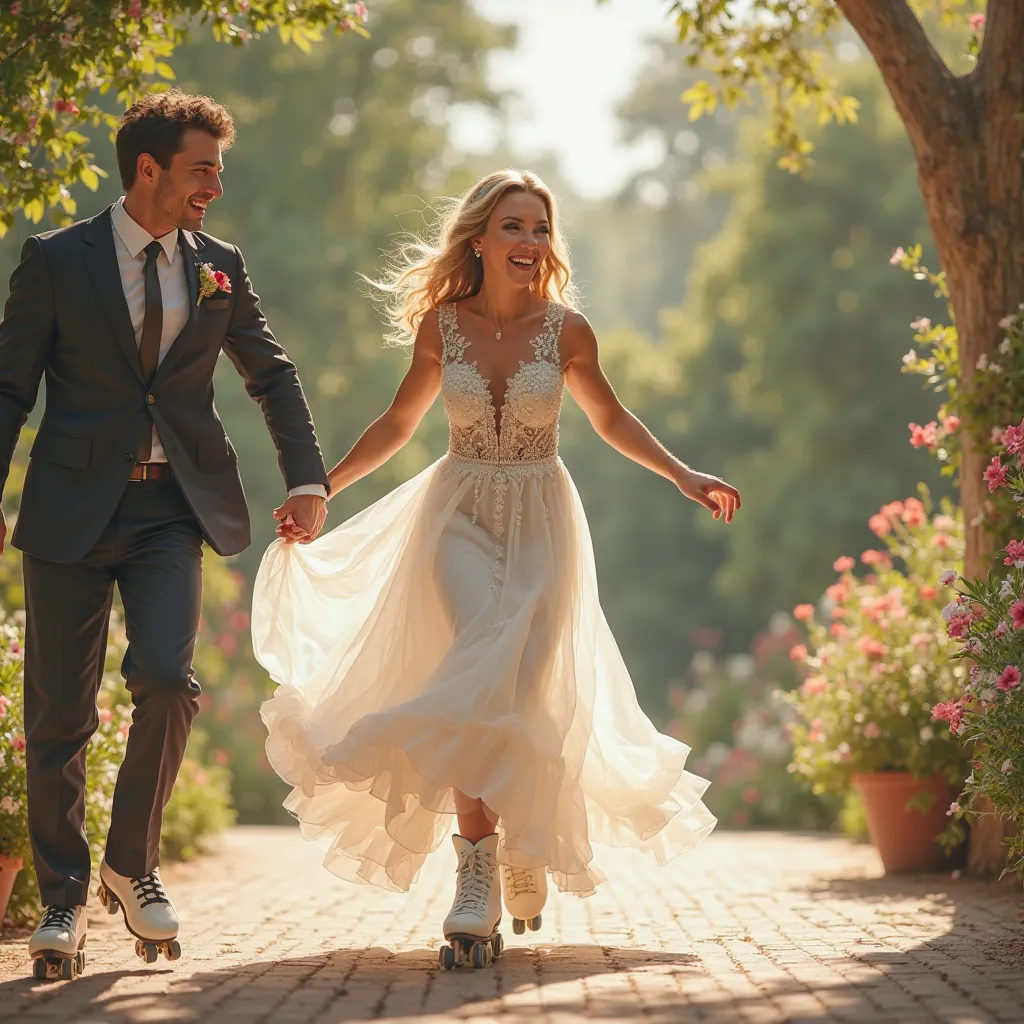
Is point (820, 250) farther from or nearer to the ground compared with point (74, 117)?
farther from the ground

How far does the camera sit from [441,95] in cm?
2655

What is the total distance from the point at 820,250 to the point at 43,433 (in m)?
18.6

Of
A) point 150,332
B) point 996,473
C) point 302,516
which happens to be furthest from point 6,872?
point 996,473

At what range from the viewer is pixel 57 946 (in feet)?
14.8

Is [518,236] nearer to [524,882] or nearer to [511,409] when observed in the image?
[511,409]

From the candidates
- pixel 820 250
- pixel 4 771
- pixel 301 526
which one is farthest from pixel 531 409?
pixel 820 250

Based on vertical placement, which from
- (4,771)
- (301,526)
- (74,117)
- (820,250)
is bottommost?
(4,771)

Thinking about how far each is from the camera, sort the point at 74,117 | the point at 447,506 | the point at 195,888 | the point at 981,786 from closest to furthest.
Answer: the point at 981,786 < the point at 447,506 < the point at 74,117 < the point at 195,888

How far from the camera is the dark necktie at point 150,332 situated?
4.80 metres

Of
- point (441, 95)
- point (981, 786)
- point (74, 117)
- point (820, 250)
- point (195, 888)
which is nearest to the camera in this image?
point (981, 786)

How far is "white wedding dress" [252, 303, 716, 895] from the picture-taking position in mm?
4781

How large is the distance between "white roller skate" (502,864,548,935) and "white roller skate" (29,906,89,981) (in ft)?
4.52

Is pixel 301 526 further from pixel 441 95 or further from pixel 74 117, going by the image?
pixel 441 95

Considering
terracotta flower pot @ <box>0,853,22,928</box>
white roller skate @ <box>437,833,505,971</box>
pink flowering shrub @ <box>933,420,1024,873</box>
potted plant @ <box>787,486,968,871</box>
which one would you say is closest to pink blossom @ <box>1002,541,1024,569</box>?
pink flowering shrub @ <box>933,420,1024,873</box>
